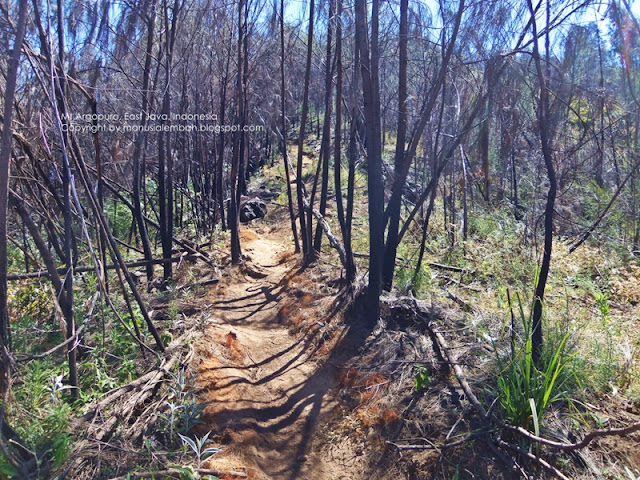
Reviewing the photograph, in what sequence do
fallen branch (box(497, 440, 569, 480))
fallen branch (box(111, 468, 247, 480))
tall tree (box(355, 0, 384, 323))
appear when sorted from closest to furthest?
1. fallen branch (box(497, 440, 569, 480))
2. fallen branch (box(111, 468, 247, 480))
3. tall tree (box(355, 0, 384, 323))

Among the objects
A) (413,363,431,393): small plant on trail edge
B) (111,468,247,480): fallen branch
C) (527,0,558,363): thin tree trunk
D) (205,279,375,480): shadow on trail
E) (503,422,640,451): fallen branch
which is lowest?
(205,279,375,480): shadow on trail

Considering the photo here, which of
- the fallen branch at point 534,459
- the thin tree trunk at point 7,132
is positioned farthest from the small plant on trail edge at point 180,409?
the fallen branch at point 534,459

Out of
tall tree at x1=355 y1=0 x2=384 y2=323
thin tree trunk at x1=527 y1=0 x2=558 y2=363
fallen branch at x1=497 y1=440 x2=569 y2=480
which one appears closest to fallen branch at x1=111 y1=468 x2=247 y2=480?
fallen branch at x1=497 y1=440 x2=569 y2=480

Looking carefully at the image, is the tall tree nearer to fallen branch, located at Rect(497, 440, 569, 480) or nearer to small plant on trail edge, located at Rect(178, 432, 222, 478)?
fallen branch, located at Rect(497, 440, 569, 480)

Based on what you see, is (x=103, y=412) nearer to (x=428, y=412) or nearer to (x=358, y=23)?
(x=428, y=412)

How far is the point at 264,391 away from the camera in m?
4.36

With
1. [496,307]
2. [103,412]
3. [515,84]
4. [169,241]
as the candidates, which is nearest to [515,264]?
[496,307]

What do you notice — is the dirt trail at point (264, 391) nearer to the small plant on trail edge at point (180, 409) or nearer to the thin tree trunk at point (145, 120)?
the small plant on trail edge at point (180, 409)

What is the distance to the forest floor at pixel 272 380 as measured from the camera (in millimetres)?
3488

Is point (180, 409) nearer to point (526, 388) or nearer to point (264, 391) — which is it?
point (264, 391)

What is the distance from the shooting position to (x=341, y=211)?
6836mm

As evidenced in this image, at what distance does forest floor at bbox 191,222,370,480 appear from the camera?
11.4ft

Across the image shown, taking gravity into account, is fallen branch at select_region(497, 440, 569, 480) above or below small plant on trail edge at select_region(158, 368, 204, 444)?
above

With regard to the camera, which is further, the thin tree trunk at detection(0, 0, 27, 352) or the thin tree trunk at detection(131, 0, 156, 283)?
the thin tree trunk at detection(131, 0, 156, 283)
